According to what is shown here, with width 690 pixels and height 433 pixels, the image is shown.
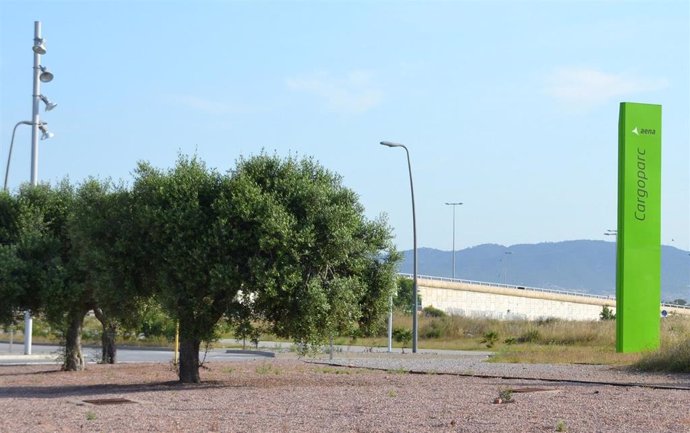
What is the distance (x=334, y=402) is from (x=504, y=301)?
98.8 m

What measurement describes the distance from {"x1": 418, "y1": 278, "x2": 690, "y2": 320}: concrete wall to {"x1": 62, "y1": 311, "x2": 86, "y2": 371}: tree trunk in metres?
70.9

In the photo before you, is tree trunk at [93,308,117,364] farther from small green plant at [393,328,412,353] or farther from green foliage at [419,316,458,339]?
green foliage at [419,316,458,339]

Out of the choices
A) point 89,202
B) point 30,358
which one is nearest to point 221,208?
point 89,202

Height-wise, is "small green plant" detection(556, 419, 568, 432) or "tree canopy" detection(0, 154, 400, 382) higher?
"tree canopy" detection(0, 154, 400, 382)

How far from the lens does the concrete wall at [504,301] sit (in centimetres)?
10225

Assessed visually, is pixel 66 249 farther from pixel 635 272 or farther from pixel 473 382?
pixel 635 272

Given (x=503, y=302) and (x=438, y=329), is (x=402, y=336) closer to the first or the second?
(x=438, y=329)

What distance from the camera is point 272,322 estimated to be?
20.3 metres

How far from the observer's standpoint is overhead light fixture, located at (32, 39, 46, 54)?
32.0m

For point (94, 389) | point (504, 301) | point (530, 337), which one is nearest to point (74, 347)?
point (94, 389)

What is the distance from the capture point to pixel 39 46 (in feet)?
105

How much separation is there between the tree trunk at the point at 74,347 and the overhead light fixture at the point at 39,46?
10.8 m

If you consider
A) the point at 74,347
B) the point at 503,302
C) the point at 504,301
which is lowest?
the point at 503,302

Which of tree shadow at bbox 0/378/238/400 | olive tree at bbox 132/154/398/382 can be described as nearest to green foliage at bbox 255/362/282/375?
tree shadow at bbox 0/378/238/400
